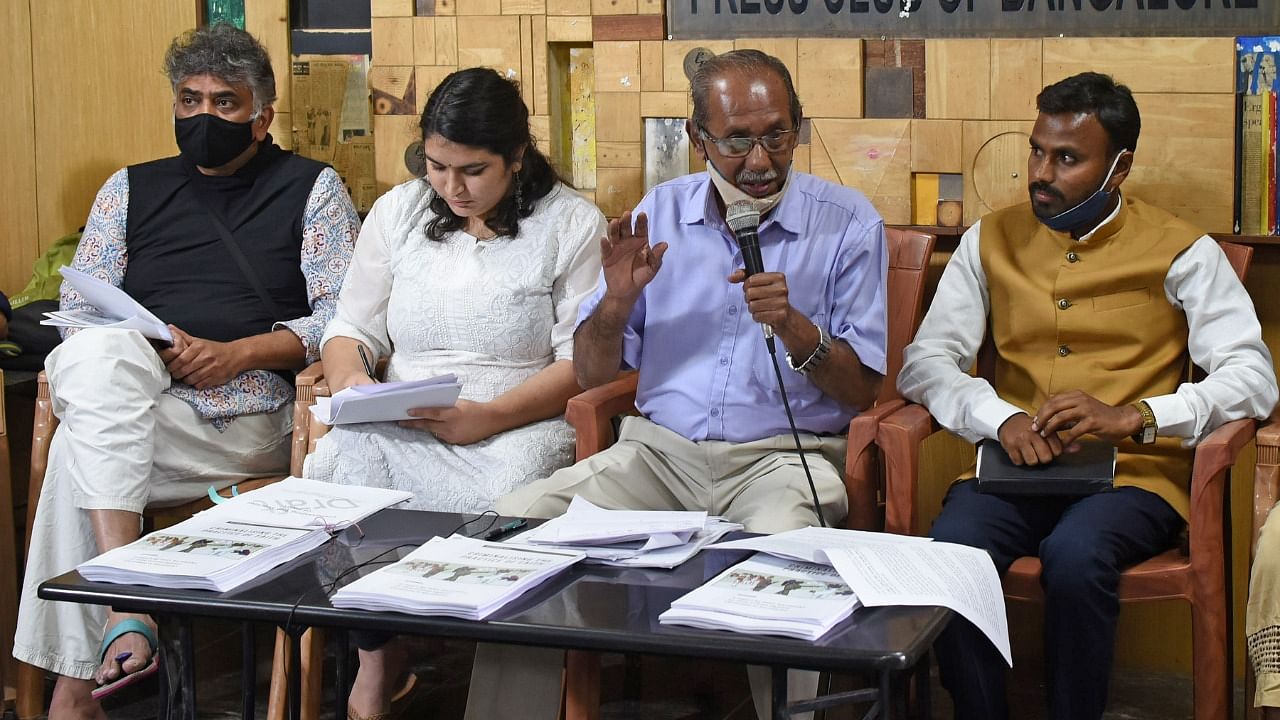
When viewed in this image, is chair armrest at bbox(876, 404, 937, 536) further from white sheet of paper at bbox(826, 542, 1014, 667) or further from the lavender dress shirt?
white sheet of paper at bbox(826, 542, 1014, 667)

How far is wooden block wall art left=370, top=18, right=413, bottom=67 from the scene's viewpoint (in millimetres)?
3926

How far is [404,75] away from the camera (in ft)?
12.9

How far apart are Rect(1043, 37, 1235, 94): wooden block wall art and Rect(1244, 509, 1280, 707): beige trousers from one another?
1.17 metres

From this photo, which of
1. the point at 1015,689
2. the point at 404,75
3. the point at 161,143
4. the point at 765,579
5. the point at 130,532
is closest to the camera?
the point at 765,579

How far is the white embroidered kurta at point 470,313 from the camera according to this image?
3213 mm

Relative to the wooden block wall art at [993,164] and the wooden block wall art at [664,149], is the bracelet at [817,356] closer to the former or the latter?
the wooden block wall art at [993,164]

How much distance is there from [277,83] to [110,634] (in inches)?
70.5

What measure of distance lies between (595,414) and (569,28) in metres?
1.22

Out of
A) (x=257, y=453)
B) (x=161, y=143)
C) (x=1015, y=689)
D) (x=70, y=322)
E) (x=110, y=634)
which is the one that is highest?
(x=161, y=143)

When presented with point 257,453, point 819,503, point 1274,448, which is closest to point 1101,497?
point 1274,448

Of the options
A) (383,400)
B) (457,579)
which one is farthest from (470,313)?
(457,579)

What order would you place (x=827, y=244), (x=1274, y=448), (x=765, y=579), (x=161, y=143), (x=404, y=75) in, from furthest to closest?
(x=161, y=143)
(x=404, y=75)
(x=827, y=244)
(x=1274, y=448)
(x=765, y=579)

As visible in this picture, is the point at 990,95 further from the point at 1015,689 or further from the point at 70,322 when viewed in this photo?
the point at 70,322

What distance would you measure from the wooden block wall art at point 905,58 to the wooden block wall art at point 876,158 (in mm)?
58
